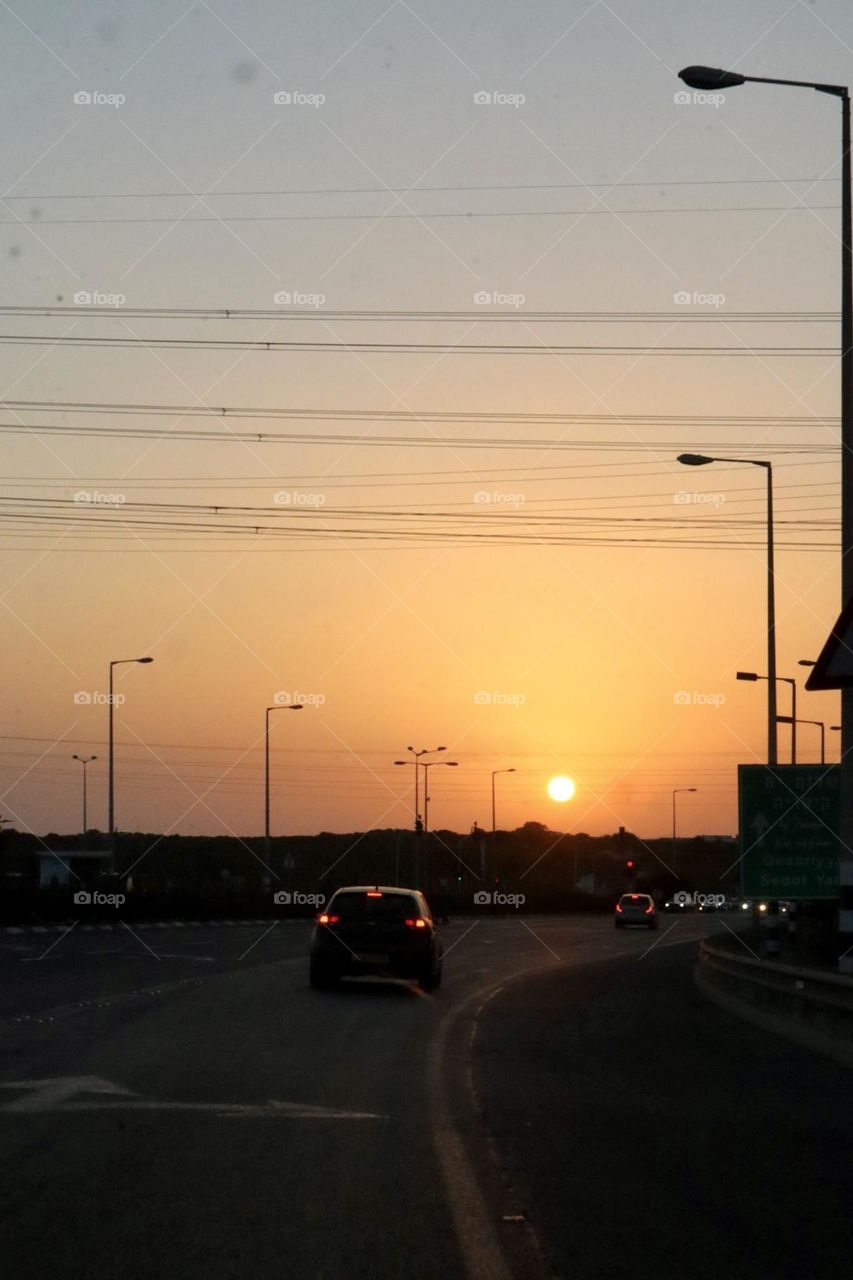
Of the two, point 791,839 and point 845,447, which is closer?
point 845,447

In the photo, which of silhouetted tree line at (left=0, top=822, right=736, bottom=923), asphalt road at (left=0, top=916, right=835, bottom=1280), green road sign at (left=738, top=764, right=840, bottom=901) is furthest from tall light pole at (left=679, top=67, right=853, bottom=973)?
silhouetted tree line at (left=0, top=822, right=736, bottom=923)

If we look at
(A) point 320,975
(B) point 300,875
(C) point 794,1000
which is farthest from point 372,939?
(B) point 300,875

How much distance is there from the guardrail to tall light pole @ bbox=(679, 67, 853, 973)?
2.40 feet

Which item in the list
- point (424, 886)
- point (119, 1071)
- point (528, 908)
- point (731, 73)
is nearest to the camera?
point (119, 1071)

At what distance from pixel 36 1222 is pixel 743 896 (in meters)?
18.6

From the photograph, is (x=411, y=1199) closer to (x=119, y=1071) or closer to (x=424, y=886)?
(x=119, y=1071)

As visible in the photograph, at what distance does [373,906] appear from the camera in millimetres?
26031

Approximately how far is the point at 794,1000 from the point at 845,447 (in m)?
A: 6.76

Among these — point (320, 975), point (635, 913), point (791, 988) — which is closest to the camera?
point (791, 988)

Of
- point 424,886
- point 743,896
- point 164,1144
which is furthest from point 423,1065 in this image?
point 424,886

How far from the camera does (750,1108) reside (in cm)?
1248

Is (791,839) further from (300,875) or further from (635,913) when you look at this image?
(300,875)

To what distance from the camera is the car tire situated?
83.0 feet

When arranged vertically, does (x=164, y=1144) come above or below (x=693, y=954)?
above
